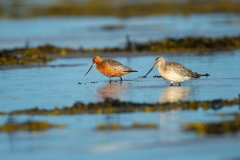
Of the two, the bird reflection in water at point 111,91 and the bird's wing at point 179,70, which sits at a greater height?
the bird's wing at point 179,70

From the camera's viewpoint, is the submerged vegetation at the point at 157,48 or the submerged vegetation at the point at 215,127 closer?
the submerged vegetation at the point at 215,127

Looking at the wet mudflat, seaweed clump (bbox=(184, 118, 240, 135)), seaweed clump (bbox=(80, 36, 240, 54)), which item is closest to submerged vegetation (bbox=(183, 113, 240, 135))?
seaweed clump (bbox=(184, 118, 240, 135))

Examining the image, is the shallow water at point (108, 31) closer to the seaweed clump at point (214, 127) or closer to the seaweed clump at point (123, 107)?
the seaweed clump at point (123, 107)

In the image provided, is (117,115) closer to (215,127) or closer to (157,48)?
(215,127)

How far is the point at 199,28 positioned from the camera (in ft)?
127

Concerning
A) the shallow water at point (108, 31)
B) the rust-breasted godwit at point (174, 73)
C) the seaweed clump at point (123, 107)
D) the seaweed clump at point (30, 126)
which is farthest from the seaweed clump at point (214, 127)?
the shallow water at point (108, 31)

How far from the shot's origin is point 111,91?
1681 centimetres

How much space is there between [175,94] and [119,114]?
269 centimetres

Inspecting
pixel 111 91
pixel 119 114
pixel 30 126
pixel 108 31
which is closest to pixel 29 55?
pixel 111 91

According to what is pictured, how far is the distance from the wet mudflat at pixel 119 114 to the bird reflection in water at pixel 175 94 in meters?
0.02

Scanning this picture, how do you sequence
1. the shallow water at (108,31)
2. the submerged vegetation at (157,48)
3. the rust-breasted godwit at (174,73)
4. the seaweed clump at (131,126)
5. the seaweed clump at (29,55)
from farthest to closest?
the shallow water at (108,31) → the submerged vegetation at (157,48) → the seaweed clump at (29,55) → the rust-breasted godwit at (174,73) → the seaweed clump at (131,126)

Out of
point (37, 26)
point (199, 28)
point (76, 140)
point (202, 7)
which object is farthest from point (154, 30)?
point (76, 140)

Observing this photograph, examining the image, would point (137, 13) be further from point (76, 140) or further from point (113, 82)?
point (76, 140)

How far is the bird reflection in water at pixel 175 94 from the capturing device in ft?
48.0
